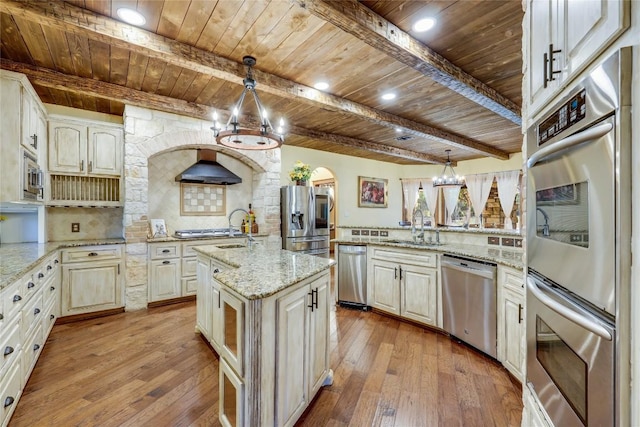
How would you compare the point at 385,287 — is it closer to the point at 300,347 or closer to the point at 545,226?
the point at 300,347

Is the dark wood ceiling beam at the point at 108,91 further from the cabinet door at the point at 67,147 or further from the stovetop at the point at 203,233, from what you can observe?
the stovetop at the point at 203,233

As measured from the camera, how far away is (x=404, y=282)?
10.7 ft

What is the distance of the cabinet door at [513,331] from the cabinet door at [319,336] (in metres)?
1.40

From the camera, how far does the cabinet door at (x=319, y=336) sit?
1829 millimetres

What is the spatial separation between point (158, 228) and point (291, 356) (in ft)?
11.5

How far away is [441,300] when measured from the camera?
2.93 meters

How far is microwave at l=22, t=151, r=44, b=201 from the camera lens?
2.60 m

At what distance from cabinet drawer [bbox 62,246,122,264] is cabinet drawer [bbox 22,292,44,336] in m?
0.99

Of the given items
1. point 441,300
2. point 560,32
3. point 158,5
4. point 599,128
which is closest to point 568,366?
point 599,128

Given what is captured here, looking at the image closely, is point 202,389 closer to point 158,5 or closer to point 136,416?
point 136,416

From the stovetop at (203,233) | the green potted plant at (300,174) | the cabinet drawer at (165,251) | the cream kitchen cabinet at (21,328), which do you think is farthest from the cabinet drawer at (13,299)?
the green potted plant at (300,174)

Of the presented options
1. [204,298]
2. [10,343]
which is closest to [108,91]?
[204,298]

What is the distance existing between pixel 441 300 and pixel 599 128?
248 cm

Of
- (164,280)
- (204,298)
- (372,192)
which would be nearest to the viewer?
(204,298)
